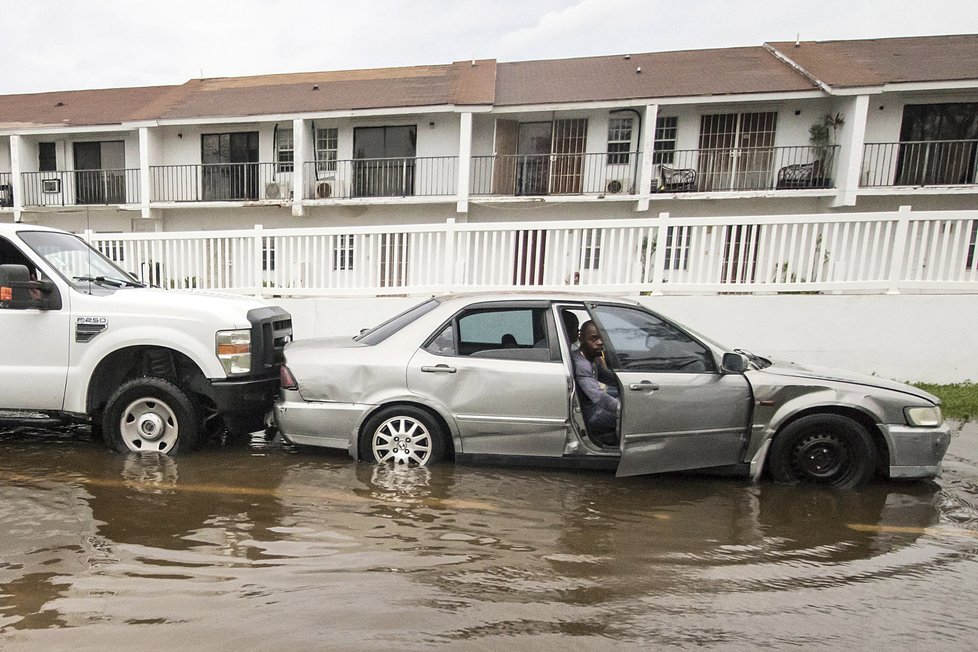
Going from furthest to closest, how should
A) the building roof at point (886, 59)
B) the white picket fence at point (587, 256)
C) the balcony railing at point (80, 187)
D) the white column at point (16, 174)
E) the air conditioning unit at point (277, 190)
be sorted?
the balcony railing at point (80, 187)
the white column at point (16, 174)
the air conditioning unit at point (277, 190)
the building roof at point (886, 59)
the white picket fence at point (587, 256)

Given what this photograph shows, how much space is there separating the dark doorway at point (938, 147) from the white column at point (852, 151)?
1681 millimetres

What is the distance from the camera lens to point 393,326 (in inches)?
190

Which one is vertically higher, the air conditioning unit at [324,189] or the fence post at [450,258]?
the air conditioning unit at [324,189]

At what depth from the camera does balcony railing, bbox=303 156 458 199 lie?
18.6m

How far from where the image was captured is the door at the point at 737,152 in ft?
57.2

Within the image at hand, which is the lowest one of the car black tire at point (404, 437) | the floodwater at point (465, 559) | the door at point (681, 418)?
the floodwater at point (465, 559)

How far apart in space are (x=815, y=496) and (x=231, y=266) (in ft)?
27.4

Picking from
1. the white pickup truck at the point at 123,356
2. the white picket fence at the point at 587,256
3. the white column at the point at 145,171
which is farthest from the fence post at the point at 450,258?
the white column at the point at 145,171

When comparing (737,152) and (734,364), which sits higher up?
(737,152)

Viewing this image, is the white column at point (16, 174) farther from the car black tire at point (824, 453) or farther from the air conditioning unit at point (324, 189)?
the car black tire at point (824, 453)

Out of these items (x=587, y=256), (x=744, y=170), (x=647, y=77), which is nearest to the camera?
(x=587, y=256)

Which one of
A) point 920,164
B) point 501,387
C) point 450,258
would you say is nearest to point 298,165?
point 450,258

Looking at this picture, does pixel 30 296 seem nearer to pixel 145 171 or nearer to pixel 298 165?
pixel 298 165

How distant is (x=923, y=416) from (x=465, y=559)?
3.57 meters
